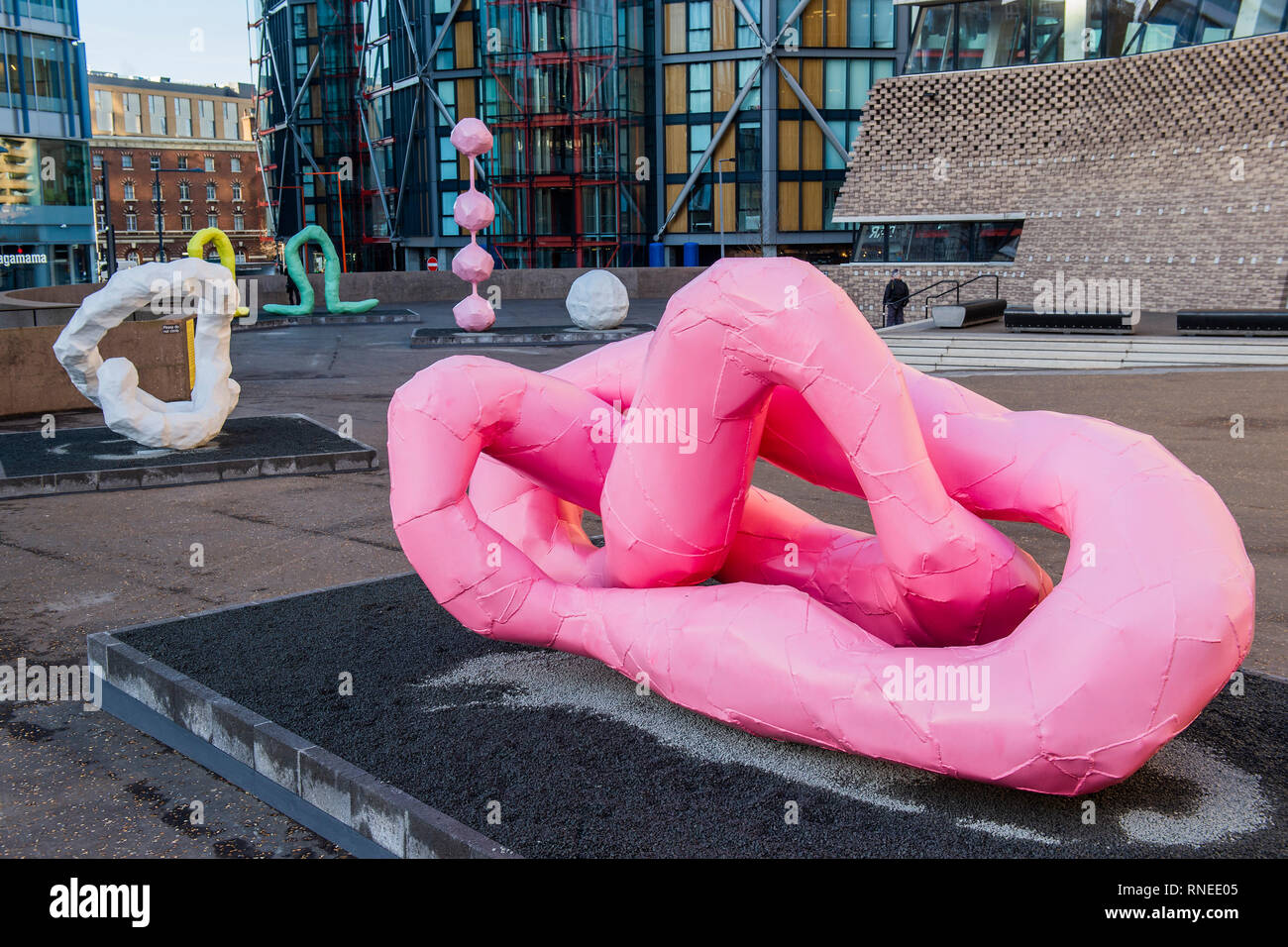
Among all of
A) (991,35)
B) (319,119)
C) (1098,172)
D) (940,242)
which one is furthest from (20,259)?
(1098,172)

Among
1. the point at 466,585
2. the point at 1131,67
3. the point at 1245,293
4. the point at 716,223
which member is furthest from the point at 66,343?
the point at 716,223

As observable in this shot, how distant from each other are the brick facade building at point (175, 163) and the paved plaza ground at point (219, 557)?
72.6 metres

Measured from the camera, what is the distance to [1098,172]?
27594 millimetres

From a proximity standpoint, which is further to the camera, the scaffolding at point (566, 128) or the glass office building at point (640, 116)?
the glass office building at point (640, 116)

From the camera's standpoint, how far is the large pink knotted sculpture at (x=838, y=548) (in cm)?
366

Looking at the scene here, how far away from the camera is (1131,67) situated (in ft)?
89.4

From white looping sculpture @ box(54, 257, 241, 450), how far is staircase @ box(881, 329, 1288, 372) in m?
10.8

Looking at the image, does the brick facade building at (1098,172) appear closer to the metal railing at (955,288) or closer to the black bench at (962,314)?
the metal railing at (955,288)

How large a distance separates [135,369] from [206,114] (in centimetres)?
9163
